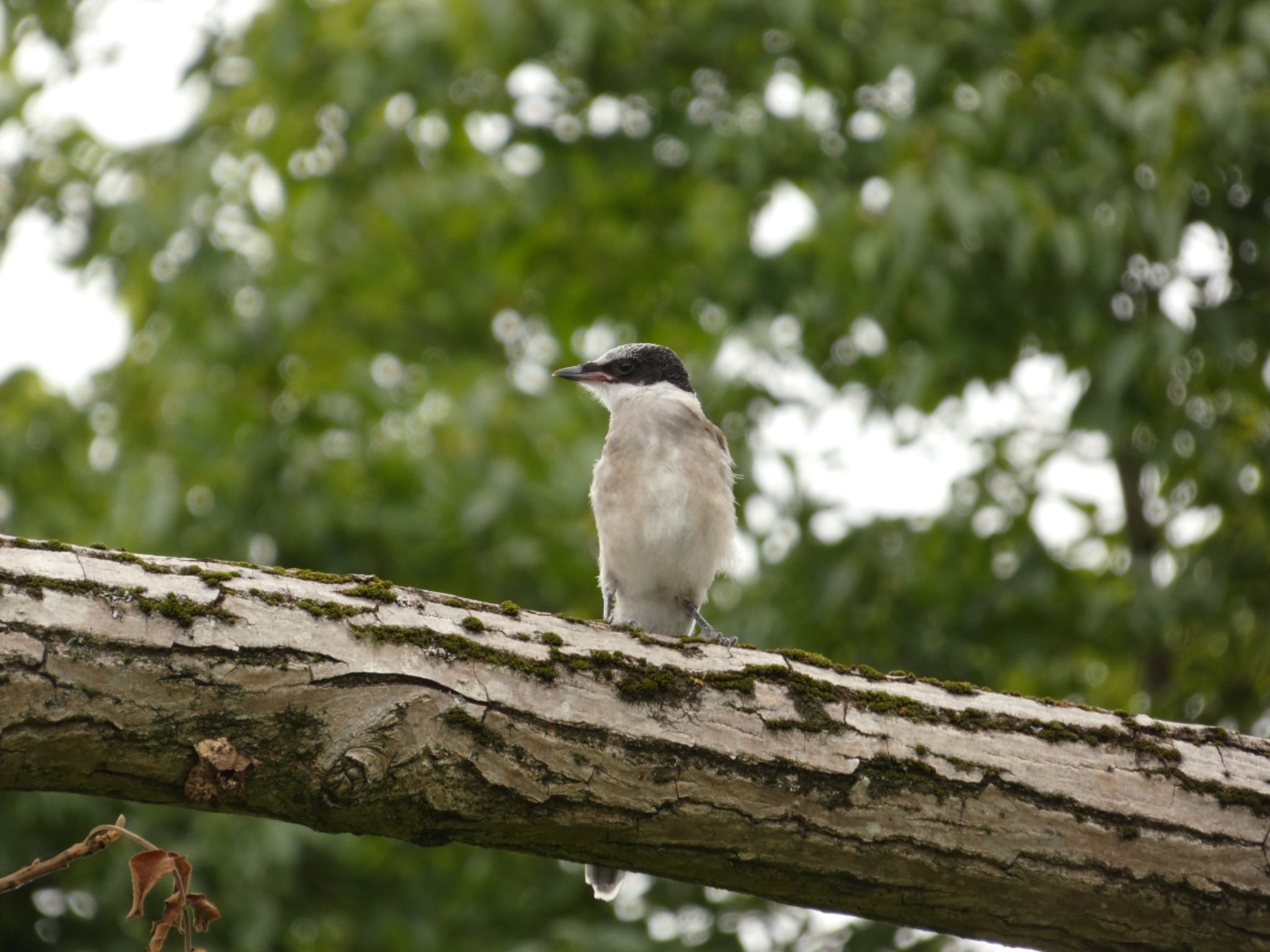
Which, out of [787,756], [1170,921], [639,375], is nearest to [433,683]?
[787,756]

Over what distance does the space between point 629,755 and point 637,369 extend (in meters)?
3.85

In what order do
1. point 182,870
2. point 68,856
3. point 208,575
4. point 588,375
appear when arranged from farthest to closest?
point 588,375, point 208,575, point 182,870, point 68,856

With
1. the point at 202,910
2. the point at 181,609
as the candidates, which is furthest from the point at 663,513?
the point at 202,910

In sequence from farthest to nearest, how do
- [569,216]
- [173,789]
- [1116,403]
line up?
[569,216]
[1116,403]
[173,789]

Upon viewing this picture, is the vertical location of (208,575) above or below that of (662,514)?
above

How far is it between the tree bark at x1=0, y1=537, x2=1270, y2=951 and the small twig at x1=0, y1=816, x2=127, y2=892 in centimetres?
16

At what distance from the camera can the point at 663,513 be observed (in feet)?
19.0

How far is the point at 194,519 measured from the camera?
7031 mm

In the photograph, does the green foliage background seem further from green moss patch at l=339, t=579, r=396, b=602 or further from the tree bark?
green moss patch at l=339, t=579, r=396, b=602

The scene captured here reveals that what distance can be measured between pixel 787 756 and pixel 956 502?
4191mm

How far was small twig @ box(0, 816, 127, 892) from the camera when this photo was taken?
262cm

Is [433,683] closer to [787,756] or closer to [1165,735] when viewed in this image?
[787,756]

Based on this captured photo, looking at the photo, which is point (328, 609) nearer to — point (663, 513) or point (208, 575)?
point (208, 575)

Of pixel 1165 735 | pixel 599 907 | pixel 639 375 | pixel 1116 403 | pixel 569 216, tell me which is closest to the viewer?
pixel 1165 735
